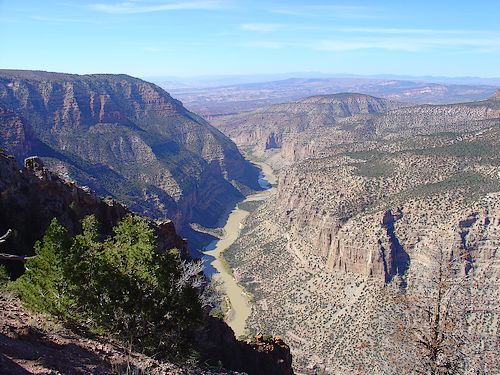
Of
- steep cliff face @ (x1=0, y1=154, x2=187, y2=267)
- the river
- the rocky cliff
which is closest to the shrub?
steep cliff face @ (x1=0, y1=154, x2=187, y2=267)

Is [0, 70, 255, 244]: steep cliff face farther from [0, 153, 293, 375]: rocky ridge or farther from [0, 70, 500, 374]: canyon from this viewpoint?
[0, 153, 293, 375]: rocky ridge

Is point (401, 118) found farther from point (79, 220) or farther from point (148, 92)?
point (79, 220)

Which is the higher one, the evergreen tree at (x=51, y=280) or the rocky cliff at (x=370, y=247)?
the evergreen tree at (x=51, y=280)

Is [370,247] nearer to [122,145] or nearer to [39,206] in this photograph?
[39,206]

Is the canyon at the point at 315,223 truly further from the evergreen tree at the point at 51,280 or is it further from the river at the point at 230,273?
the evergreen tree at the point at 51,280

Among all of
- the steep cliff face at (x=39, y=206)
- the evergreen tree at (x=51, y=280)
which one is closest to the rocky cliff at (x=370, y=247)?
the steep cliff face at (x=39, y=206)
